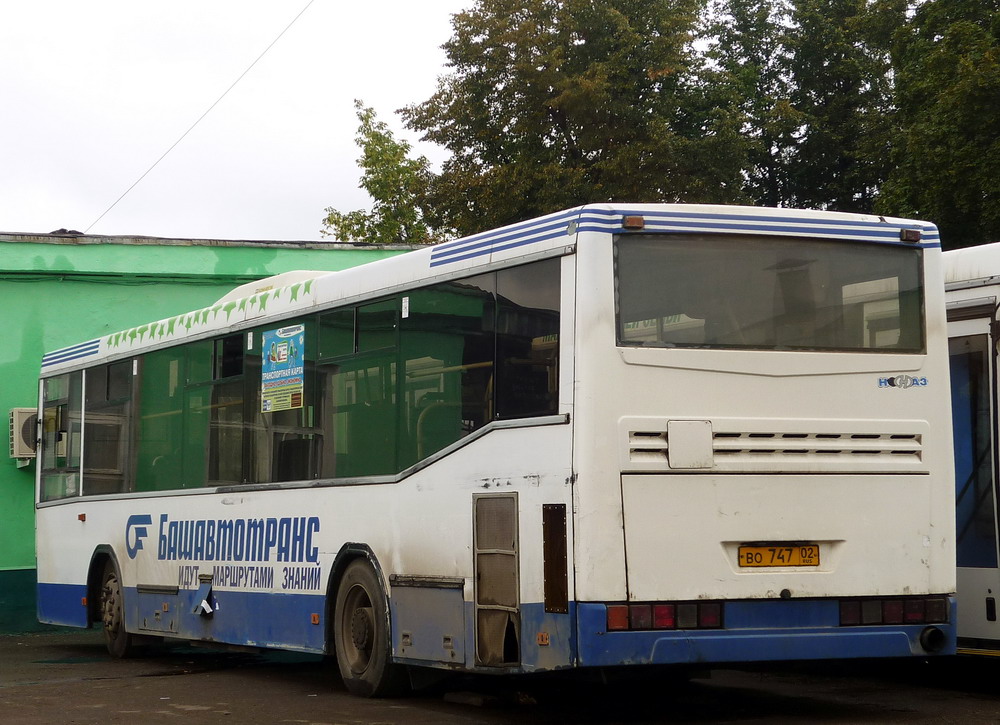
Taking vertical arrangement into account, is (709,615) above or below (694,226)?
below

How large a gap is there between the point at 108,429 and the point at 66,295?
5.01 meters

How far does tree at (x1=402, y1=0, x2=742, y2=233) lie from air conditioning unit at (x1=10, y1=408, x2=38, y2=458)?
22.2 meters

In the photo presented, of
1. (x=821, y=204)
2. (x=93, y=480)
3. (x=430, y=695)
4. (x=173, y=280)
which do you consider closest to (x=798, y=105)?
(x=821, y=204)

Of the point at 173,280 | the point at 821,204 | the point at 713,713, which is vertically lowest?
the point at 713,713

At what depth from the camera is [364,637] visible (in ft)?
→ 35.0

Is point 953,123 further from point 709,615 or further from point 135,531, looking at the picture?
point 709,615

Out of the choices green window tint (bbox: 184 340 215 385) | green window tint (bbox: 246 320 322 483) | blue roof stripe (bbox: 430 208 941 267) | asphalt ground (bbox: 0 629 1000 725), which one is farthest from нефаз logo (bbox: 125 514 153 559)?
blue roof stripe (bbox: 430 208 941 267)

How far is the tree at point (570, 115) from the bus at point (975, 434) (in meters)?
29.1

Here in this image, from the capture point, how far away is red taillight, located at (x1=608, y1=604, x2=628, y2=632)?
818 centimetres

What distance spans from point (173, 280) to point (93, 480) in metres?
5.34

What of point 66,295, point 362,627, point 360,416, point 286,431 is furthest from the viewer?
point 66,295

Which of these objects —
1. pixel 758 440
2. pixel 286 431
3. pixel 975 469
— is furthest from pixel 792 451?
pixel 286 431

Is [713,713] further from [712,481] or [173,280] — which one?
[173,280]

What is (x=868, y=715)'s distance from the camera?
31.8 feet
